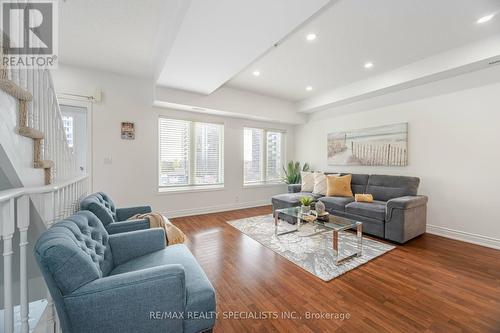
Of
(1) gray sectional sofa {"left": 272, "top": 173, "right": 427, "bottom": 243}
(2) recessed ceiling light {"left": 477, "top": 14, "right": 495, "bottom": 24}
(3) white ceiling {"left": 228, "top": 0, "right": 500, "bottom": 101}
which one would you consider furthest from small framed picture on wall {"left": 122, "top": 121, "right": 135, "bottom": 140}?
(2) recessed ceiling light {"left": 477, "top": 14, "right": 495, "bottom": 24}

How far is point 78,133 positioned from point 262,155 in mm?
3972

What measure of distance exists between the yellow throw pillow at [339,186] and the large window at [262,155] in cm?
A: 190

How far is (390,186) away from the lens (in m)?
3.81

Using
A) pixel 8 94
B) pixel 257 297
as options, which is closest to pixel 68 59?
pixel 8 94

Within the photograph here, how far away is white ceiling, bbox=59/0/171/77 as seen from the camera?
85.9 inches

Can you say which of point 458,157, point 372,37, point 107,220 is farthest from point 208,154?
point 458,157

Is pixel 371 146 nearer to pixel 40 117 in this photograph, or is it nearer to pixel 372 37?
pixel 372 37

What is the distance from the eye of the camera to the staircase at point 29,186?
3.47 feet

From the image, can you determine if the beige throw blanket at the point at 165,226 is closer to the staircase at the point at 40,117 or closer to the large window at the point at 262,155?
the staircase at the point at 40,117

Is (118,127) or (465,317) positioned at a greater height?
(118,127)

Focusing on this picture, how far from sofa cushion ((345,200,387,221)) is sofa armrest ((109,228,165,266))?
303 centimetres

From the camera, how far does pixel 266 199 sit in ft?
19.1

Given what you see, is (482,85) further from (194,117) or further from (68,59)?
(68,59)

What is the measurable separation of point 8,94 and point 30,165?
48cm
